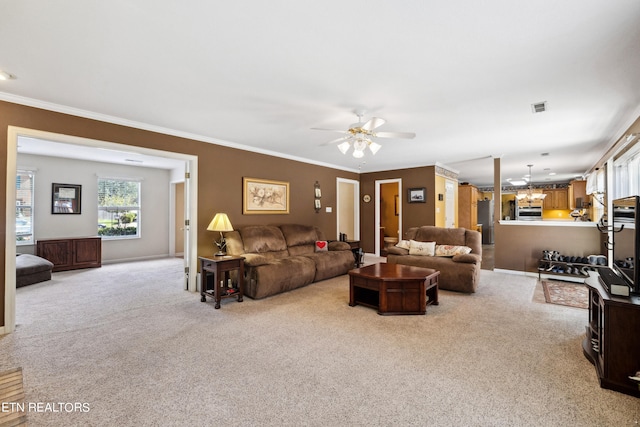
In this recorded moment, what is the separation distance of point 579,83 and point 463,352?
2619 millimetres

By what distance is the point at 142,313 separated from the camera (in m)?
3.54

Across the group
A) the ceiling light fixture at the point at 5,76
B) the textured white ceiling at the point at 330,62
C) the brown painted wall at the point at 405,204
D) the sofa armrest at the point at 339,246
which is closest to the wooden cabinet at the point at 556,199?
the brown painted wall at the point at 405,204

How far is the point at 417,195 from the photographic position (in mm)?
7051

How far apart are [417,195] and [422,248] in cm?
228

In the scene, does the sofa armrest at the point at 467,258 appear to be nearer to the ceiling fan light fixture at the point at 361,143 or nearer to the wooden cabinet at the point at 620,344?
the wooden cabinet at the point at 620,344

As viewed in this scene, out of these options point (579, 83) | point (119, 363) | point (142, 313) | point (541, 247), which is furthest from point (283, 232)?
point (541, 247)

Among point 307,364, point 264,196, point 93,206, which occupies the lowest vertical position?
point 307,364

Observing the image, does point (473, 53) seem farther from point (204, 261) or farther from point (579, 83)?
point (204, 261)

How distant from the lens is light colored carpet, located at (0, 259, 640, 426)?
5.87 ft

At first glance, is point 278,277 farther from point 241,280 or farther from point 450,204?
point 450,204

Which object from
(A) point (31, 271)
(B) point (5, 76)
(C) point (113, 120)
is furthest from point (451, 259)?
(A) point (31, 271)

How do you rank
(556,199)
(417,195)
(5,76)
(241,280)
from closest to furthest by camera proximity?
(5,76) < (241,280) < (417,195) < (556,199)

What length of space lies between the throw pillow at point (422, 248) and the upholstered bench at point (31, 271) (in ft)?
20.8

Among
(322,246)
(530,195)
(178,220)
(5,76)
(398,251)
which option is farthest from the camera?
(530,195)
